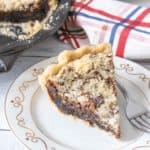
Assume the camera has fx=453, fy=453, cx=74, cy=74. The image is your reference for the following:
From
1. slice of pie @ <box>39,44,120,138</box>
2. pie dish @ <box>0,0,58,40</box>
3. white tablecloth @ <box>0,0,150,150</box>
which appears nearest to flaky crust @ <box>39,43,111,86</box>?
slice of pie @ <box>39,44,120,138</box>

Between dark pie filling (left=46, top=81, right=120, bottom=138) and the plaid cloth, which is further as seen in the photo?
the plaid cloth

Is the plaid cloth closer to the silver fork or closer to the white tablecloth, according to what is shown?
the white tablecloth

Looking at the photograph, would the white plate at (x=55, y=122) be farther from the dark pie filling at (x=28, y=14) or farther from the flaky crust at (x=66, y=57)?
the dark pie filling at (x=28, y=14)

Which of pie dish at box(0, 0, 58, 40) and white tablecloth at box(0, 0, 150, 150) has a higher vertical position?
pie dish at box(0, 0, 58, 40)

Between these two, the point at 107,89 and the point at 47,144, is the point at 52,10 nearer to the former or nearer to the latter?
the point at 107,89

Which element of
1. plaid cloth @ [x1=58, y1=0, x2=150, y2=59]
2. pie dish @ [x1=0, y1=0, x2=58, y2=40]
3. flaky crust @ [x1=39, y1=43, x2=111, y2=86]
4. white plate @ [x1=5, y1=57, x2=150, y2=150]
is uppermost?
pie dish @ [x1=0, y1=0, x2=58, y2=40]
